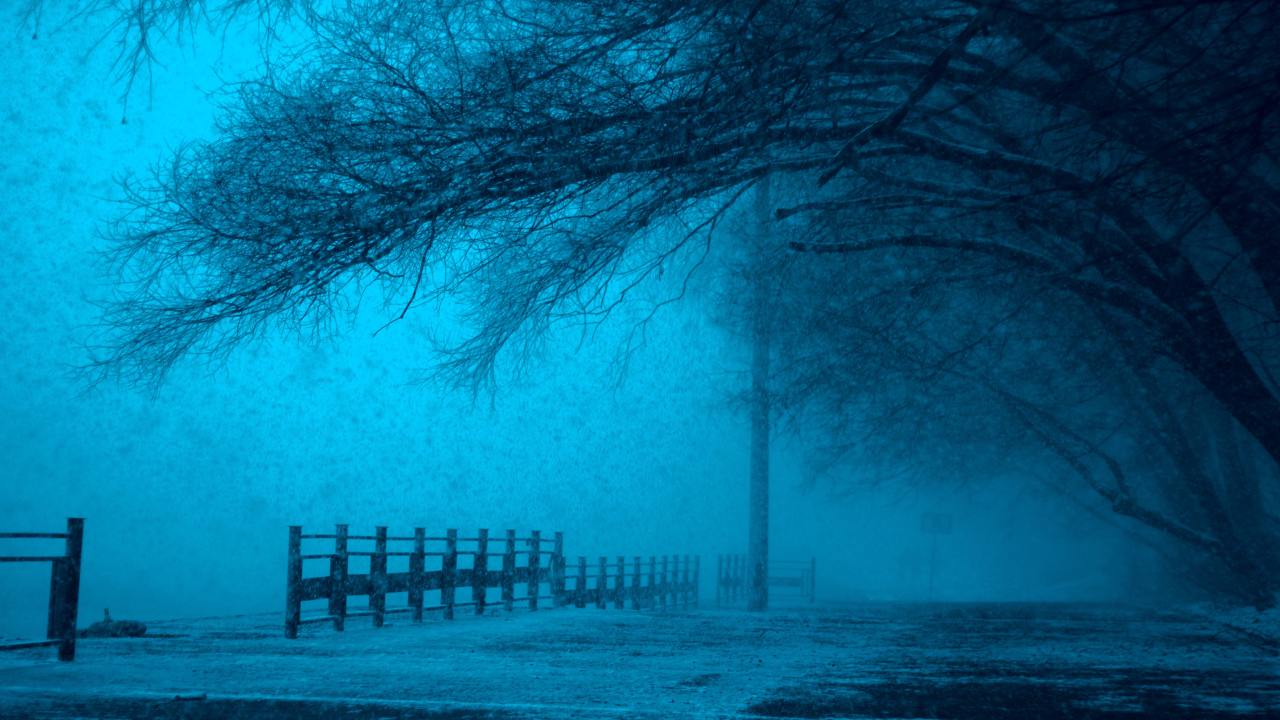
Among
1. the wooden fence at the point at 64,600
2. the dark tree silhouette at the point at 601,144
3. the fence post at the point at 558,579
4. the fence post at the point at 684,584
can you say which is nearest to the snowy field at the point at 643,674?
the wooden fence at the point at 64,600

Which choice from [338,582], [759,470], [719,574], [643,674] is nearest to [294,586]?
[338,582]

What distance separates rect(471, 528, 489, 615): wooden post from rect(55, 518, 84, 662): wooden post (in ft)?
24.7

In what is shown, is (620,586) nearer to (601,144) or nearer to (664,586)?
(664,586)

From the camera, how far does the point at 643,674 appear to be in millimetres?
7871

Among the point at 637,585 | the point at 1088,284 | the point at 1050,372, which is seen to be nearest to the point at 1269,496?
the point at 1050,372

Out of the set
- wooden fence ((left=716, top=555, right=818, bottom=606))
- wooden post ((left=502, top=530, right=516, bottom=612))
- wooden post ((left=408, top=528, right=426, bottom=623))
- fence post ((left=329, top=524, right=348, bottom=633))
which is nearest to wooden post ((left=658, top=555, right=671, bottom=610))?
wooden fence ((left=716, top=555, right=818, bottom=606))

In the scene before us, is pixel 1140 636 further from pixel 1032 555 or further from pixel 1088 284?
pixel 1032 555

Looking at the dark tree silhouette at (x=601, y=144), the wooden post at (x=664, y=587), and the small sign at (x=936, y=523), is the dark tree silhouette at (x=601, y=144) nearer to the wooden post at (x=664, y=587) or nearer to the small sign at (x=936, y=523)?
the wooden post at (x=664, y=587)

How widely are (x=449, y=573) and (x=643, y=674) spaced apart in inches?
309

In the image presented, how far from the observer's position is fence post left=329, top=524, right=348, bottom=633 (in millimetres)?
12633

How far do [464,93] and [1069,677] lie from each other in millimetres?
5543

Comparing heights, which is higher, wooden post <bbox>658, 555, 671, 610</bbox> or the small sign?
the small sign

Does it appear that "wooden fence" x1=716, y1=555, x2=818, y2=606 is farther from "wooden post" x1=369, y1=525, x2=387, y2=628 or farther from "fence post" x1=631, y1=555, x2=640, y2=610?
"wooden post" x1=369, y1=525, x2=387, y2=628

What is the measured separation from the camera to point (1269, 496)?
79.9 ft
